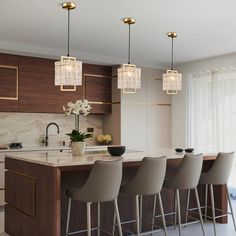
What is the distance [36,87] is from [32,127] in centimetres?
79

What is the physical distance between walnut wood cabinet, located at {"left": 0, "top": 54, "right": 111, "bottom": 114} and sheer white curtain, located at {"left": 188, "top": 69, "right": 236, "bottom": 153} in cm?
186

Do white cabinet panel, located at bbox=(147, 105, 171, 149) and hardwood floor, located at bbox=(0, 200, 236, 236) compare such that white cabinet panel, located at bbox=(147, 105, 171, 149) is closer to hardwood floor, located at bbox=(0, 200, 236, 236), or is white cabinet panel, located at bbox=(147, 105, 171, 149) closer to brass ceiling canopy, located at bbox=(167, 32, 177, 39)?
brass ceiling canopy, located at bbox=(167, 32, 177, 39)

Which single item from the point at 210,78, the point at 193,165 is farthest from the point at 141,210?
the point at 210,78

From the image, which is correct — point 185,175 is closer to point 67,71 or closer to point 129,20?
point 67,71

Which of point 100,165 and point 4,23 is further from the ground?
point 4,23

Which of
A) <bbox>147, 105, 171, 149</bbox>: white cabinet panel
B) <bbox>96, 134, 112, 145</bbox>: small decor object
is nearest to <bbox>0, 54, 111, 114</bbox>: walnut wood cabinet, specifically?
<bbox>96, 134, 112, 145</bbox>: small decor object

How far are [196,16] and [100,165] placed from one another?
2195 millimetres

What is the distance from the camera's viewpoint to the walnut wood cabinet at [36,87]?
571 centimetres

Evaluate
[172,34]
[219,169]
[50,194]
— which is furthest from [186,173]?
[172,34]

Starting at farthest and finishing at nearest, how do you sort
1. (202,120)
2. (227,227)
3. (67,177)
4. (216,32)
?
(202,120), (216,32), (227,227), (67,177)

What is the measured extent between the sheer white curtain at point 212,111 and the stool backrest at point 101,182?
12.2 ft

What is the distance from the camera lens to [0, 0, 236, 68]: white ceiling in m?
3.79

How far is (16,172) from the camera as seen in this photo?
3.88 metres

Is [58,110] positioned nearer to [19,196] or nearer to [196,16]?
[19,196]
